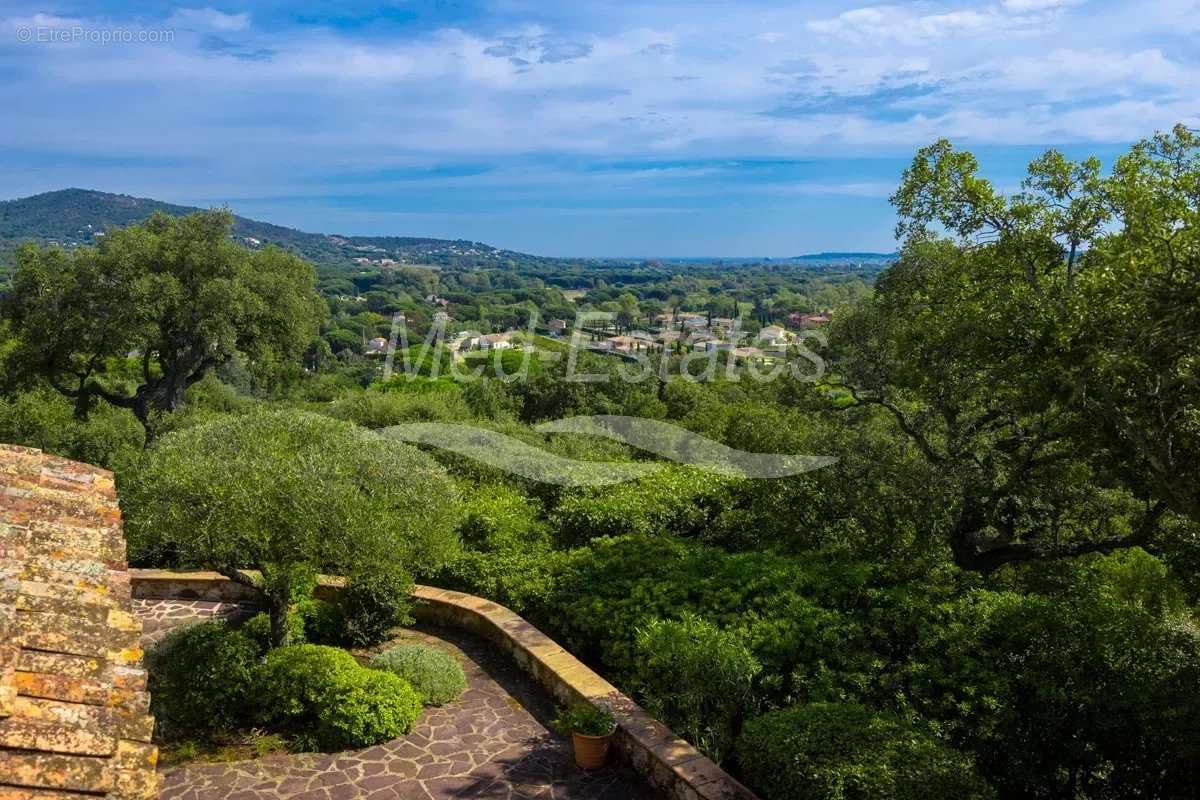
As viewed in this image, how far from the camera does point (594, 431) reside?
18.4m

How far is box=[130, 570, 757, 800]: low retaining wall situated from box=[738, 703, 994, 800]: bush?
341mm

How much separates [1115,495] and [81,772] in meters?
9.90

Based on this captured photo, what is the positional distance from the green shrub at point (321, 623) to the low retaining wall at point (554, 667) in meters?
0.70

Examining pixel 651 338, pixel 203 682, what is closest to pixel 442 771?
pixel 203 682

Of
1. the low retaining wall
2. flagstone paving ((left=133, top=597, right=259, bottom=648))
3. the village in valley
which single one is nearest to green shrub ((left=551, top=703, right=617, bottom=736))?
the low retaining wall

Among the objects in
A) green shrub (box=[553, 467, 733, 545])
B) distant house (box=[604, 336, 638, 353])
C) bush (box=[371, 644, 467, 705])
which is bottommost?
bush (box=[371, 644, 467, 705])

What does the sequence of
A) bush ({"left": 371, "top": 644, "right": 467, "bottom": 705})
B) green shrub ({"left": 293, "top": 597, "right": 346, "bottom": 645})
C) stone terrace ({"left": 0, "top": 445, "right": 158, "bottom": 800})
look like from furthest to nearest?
green shrub ({"left": 293, "top": 597, "right": 346, "bottom": 645}), bush ({"left": 371, "top": 644, "right": 467, "bottom": 705}), stone terrace ({"left": 0, "top": 445, "right": 158, "bottom": 800})

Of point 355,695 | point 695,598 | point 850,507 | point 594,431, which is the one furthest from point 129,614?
point 594,431

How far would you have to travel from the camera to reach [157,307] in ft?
55.5

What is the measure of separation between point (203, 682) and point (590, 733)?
3.82 m

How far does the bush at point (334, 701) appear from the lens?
7215mm

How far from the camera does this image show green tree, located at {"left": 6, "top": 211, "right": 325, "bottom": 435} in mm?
16938

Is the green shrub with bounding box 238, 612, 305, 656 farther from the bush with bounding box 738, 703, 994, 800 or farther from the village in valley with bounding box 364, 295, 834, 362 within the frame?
the village in valley with bounding box 364, 295, 834, 362

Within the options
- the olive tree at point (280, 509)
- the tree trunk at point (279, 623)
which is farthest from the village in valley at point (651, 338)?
the tree trunk at point (279, 623)
